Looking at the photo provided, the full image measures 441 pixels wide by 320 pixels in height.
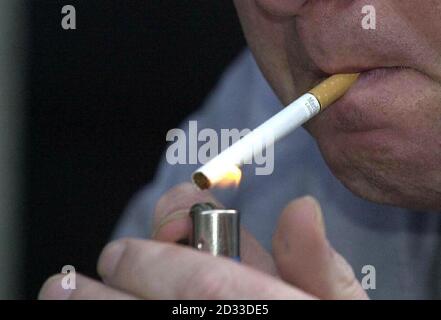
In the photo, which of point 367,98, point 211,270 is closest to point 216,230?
point 211,270

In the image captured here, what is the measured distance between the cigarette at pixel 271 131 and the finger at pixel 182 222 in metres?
0.05

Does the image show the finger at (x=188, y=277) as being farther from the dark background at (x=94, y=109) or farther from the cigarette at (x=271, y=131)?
the dark background at (x=94, y=109)

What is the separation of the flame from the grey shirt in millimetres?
166

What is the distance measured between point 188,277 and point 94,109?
23 centimetres

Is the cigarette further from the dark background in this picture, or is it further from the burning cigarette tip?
the dark background

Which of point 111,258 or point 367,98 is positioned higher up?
point 367,98

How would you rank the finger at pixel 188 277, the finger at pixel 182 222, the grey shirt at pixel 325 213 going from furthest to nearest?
the grey shirt at pixel 325 213 < the finger at pixel 182 222 < the finger at pixel 188 277

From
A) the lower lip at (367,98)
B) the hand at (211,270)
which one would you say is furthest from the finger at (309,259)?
the lower lip at (367,98)

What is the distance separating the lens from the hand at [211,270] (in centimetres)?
42

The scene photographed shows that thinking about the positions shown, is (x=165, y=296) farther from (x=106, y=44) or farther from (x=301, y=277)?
(x=106, y=44)

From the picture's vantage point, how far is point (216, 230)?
44 cm

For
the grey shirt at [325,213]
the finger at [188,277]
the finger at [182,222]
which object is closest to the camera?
the finger at [188,277]

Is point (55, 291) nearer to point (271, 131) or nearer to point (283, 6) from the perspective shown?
point (271, 131)
